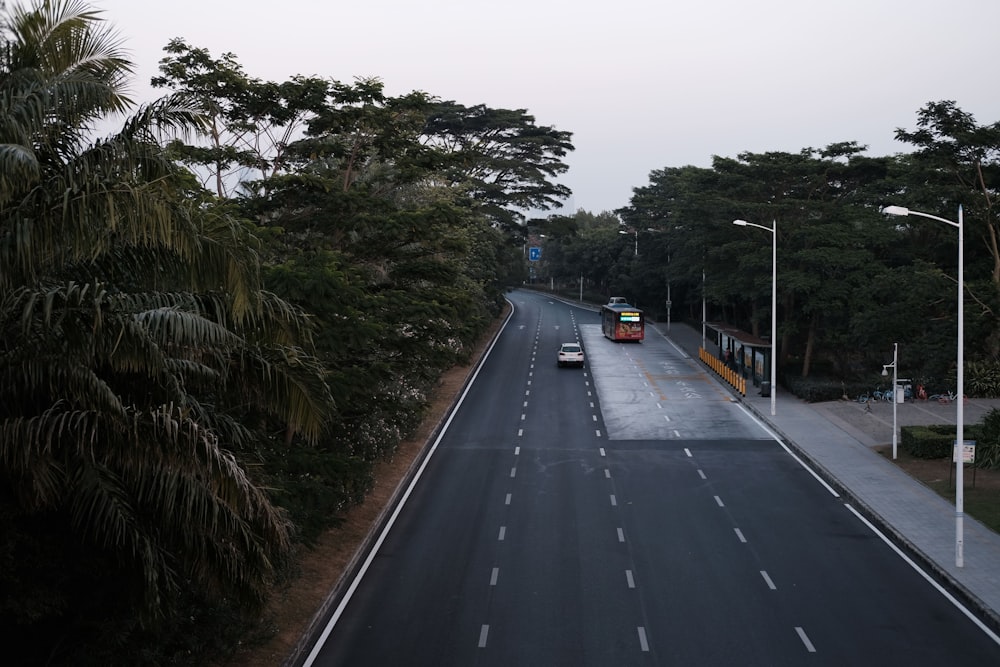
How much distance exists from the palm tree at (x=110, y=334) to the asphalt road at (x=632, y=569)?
603 centimetres

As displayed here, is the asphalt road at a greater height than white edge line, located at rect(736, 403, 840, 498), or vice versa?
white edge line, located at rect(736, 403, 840, 498)

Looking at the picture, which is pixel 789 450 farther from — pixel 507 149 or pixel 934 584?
pixel 507 149

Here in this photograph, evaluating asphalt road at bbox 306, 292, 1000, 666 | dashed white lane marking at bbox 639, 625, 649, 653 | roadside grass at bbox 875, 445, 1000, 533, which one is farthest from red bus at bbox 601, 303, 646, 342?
dashed white lane marking at bbox 639, 625, 649, 653

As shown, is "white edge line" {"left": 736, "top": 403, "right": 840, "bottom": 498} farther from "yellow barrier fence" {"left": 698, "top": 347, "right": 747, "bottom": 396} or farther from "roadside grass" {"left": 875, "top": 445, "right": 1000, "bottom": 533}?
"roadside grass" {"left": 875, "top": 445, "right": 1000, "bottom": 533}

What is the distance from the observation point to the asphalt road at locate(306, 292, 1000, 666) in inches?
617

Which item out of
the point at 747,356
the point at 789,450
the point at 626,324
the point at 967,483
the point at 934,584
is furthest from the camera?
the point at 626,324

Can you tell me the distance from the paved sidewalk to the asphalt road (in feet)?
1.95

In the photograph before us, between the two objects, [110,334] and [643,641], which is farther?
[643,641]

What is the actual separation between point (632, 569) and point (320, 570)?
20.5 feet

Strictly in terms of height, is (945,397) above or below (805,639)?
above

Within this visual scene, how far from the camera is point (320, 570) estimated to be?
63.9 ft

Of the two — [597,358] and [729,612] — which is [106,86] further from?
[597,358]

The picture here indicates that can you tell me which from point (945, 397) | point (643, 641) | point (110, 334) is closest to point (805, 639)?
point (643, 641)

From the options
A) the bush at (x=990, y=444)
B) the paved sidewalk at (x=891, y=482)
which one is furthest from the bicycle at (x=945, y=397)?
the bush at (x=990, y=444)
